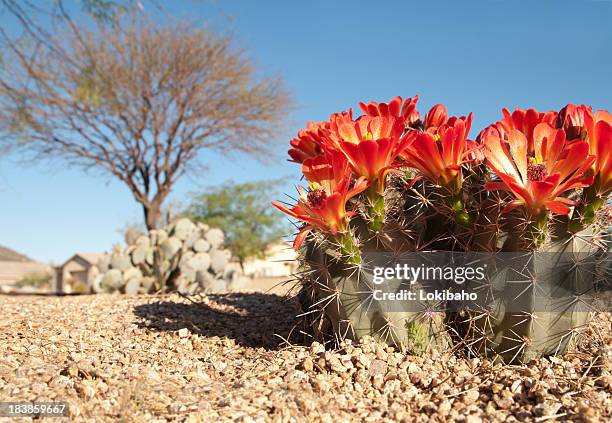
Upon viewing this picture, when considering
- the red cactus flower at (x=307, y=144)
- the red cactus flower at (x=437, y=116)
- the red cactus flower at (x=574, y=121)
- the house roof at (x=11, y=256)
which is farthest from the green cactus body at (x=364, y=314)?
the house roof at (x=11, y=256)

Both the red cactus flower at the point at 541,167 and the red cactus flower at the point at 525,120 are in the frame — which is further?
the red cactus flower at the point at 525,120

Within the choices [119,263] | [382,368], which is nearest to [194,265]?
[119,263]

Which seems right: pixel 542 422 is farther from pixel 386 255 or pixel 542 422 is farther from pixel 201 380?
pixel 201 380

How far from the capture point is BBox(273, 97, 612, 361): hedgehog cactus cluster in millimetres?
1992

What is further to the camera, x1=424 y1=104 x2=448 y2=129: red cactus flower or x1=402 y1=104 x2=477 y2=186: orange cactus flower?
x1=424 y1=104 x2=448 y2=129: red cactus flower

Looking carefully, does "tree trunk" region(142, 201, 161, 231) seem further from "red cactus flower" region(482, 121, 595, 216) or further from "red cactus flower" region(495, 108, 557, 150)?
"red cactus flower" region(482, 121, 595, 216)

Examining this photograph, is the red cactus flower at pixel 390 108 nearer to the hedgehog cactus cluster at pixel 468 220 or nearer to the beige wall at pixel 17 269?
the hedgehog cactus cluster at pixel 468 220

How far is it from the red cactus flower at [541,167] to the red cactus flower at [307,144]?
2.57ft

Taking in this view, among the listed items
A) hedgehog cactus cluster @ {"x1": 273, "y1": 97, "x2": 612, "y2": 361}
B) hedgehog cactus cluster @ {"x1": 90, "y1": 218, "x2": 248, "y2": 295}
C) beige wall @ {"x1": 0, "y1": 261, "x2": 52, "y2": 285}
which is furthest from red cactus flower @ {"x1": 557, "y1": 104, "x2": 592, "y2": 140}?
beige wall @ {"x1": 0, "y1": 261, "x2": 52, "y2": 285}

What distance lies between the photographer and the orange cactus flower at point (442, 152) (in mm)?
1995

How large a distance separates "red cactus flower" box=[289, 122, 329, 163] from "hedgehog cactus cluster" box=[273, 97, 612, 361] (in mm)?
261

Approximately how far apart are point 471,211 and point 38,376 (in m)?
1.77

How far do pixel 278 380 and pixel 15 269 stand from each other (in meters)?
34.7

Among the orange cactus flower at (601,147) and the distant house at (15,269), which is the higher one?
the distant house at (15,269)
